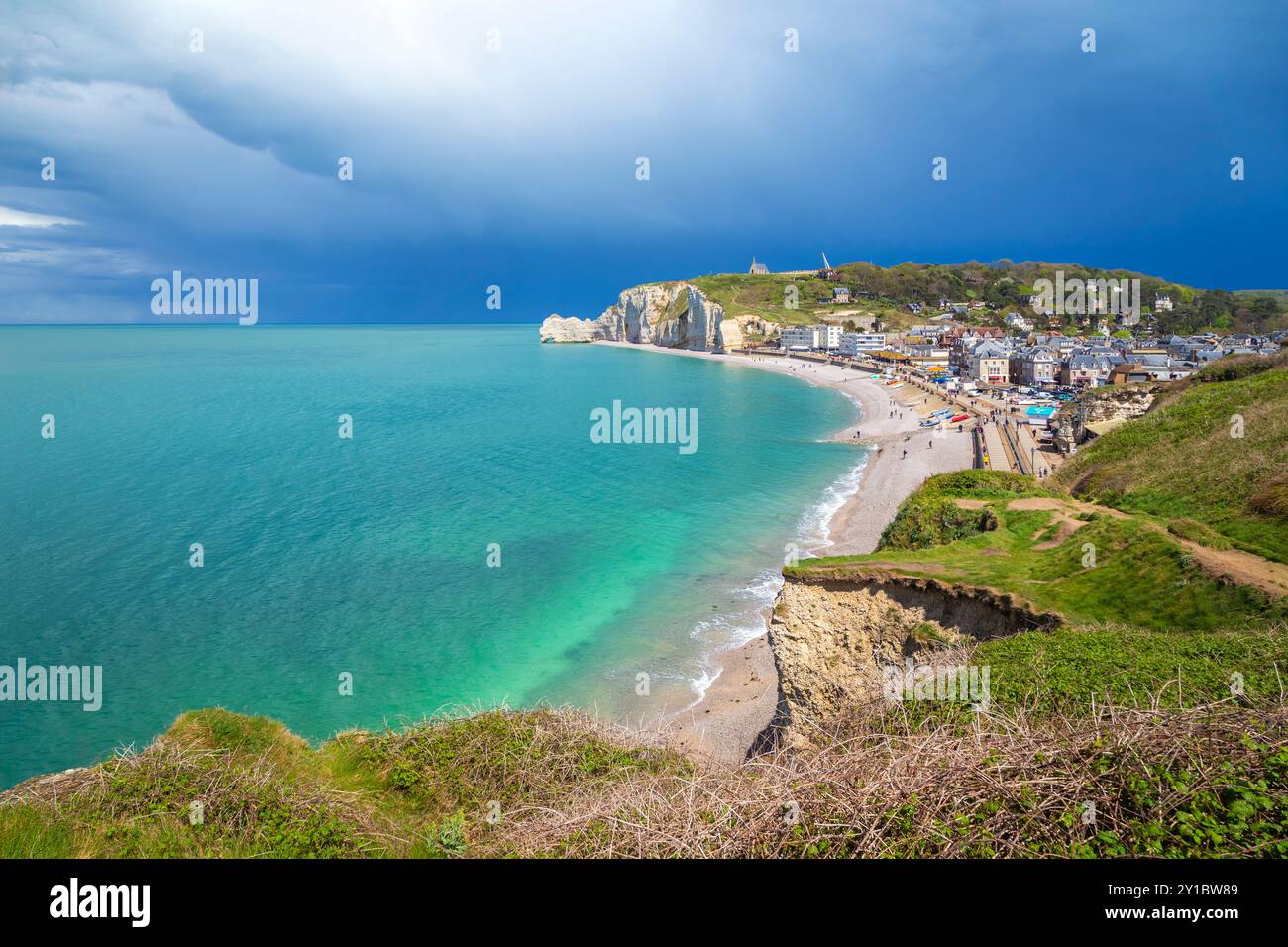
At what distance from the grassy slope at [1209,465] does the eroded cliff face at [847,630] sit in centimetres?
720

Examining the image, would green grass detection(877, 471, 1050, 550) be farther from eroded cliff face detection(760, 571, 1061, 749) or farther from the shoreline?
the shoreline

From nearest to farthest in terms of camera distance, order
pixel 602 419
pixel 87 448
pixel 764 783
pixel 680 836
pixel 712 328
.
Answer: pixel 680 836, pixel 764 783, pixel 87 448, pixel 602 419, pixel 712 328

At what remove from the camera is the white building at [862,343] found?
416 feet

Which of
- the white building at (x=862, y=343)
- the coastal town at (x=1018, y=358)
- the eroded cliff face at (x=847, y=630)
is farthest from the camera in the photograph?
the white building at (x=862, y=343)

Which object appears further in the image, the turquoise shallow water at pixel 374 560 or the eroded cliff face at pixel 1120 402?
the eroded cliff face at pixel 1120 402

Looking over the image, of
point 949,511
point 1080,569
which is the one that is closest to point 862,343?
point 949,511

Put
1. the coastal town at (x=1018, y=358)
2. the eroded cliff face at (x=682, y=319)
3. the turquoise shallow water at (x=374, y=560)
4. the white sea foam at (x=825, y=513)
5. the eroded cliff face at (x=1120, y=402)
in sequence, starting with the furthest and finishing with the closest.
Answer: the eroded cliff face at (x=682, y=319) < the coastal town at (x=1018, y=358) < the eroded cliff face at (x=1120, y=402) < the white sea foam at (x=825, y=513) < the turquoise shallow water at (x=374, y=560)

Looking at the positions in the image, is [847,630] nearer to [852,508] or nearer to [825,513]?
[825,513]

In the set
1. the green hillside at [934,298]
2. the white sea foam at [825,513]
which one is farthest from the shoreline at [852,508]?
the green hillside at [934,298]

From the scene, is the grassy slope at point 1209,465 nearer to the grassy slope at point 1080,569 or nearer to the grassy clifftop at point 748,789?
the grassy slope at point 1080,569

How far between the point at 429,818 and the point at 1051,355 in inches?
3968

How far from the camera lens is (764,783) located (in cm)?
667
